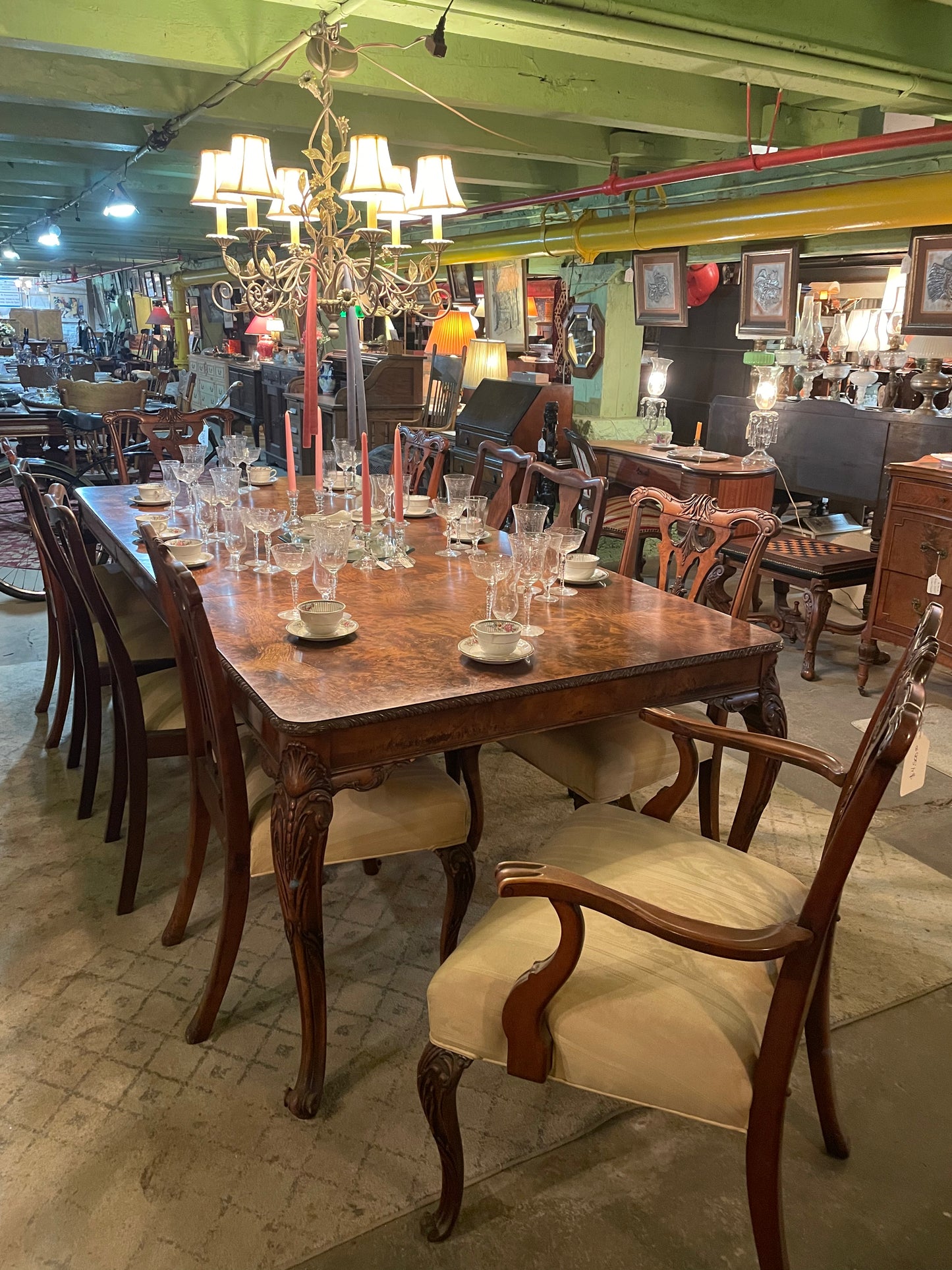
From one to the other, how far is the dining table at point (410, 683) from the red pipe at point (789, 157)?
7.80ft

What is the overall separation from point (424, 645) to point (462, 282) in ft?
23.0

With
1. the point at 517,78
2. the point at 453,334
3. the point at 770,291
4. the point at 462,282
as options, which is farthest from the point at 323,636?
the point at 462,282

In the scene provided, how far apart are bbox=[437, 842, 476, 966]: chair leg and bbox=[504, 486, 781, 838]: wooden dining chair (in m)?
0.31

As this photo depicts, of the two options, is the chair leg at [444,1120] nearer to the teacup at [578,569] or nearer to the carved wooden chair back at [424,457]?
the teacup at [578,569]

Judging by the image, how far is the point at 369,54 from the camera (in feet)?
11.8

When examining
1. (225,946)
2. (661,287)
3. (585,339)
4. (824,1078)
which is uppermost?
(661,287)

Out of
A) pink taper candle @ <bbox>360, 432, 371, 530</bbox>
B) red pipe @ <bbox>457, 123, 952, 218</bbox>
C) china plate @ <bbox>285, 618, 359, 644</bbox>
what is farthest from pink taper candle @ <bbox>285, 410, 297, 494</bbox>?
red pipe @ <bbox>457, 123, 952, 218</bbox>

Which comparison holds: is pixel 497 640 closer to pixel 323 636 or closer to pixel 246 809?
pixel 323 636

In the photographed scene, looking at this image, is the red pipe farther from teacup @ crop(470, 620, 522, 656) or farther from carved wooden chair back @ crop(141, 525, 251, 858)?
carved wooden chair back @ crop(141, 525, 251, 858)

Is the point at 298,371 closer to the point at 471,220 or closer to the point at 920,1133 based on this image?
the point at 471,220

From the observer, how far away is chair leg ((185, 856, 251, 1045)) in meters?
1.88

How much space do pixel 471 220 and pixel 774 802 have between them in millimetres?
6170

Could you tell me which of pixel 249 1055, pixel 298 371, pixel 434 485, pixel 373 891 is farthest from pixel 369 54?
Answer: pixel 298 371

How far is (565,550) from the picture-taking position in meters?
2.35
